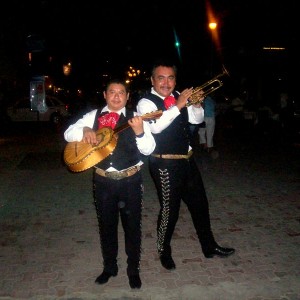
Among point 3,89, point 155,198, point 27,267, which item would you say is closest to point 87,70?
point 3,89

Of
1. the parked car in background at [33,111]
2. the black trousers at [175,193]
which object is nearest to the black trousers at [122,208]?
the black trousers at [175,193]

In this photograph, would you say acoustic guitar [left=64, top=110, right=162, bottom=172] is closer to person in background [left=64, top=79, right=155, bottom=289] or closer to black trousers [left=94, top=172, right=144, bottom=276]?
person in background [left=64, top=79, right=155, bottom=289]

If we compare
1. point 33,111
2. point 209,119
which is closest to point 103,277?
point 209,119

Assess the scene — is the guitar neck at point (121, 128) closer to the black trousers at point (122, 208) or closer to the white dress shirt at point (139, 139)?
the white dress shirt at point (139, 139)

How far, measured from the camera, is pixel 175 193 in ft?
12.7

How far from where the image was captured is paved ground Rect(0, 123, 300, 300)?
3680 mm

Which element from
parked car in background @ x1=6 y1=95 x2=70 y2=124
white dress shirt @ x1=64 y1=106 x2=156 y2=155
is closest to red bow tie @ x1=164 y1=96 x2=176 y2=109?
white dress shirt @ x1=64 y1=106 x2=156 y2=155

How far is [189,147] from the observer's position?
395cm

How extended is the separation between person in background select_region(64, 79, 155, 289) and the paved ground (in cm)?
55

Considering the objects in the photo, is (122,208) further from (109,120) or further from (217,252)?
(217,252)

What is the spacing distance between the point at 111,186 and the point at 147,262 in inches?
48.7

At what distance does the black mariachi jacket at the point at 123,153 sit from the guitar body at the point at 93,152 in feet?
0.38

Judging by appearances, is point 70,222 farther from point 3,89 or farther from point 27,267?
point 3,89

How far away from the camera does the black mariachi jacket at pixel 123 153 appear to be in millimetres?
3428
